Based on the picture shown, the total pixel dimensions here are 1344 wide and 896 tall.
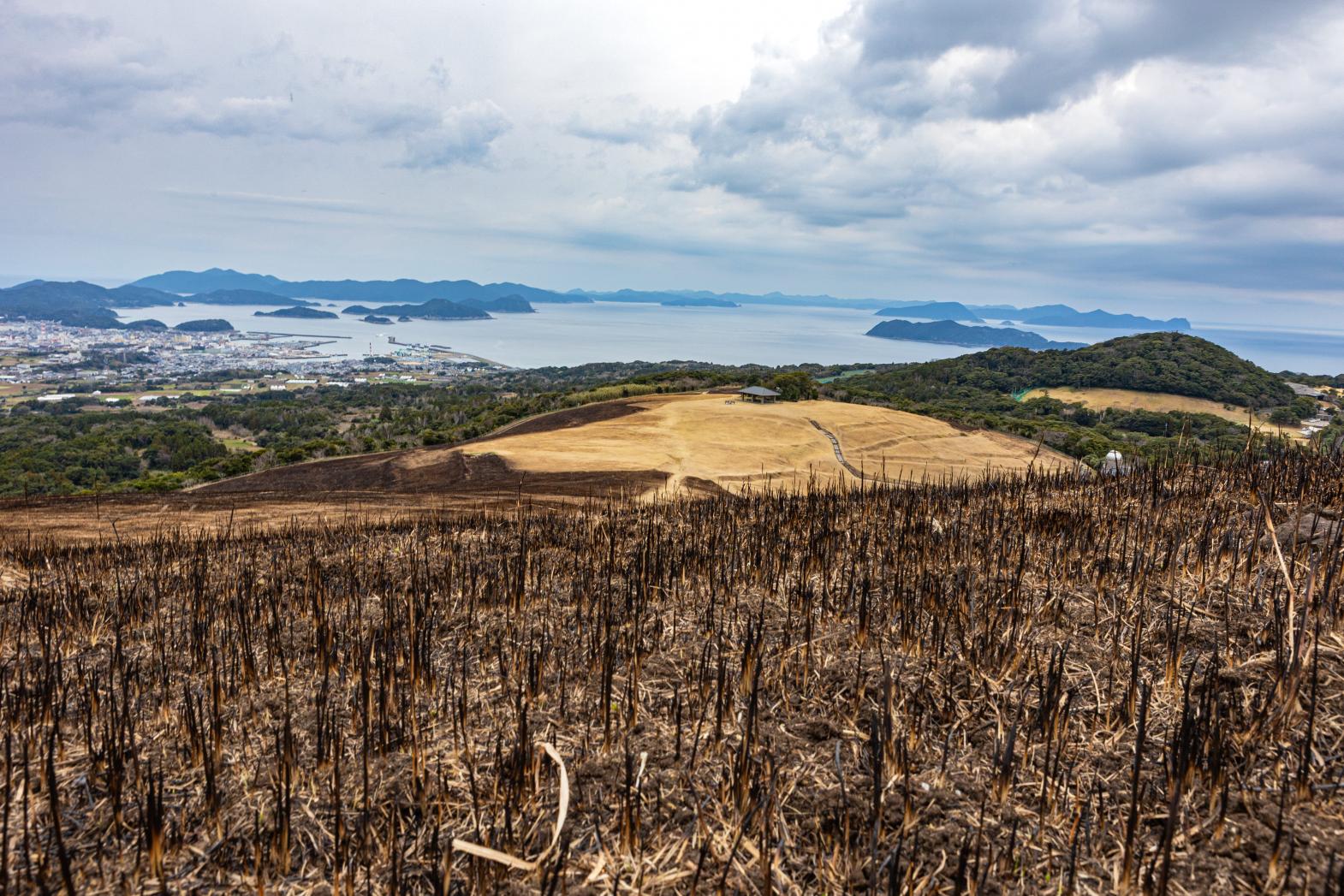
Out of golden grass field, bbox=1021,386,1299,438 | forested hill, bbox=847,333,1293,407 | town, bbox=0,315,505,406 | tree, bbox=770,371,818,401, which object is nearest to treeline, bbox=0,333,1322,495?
tree, bbox=770,371,818,401

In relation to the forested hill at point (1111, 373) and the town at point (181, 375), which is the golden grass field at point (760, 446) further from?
the town at point (181, 375)

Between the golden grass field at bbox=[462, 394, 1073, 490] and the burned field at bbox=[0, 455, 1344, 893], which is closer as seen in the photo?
the burned field at bbox=[0, 455, 1344, 893]

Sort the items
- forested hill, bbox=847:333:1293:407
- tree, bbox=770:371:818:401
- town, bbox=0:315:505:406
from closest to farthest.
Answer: tree, bbox=770:371:818:401 → forested hill, bbox=847:333:1293:407 → town, bbox=0:315:505:406

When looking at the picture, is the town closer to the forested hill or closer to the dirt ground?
the forested hill

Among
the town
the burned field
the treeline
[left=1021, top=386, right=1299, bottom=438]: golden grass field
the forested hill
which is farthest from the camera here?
the town

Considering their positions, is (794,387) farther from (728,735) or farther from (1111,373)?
(1111,373)

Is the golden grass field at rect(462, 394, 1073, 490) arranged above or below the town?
above

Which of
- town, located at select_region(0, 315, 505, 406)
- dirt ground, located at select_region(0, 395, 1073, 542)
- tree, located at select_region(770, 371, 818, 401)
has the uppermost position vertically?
tree, located at select_region(770, 371, 818, 401)
